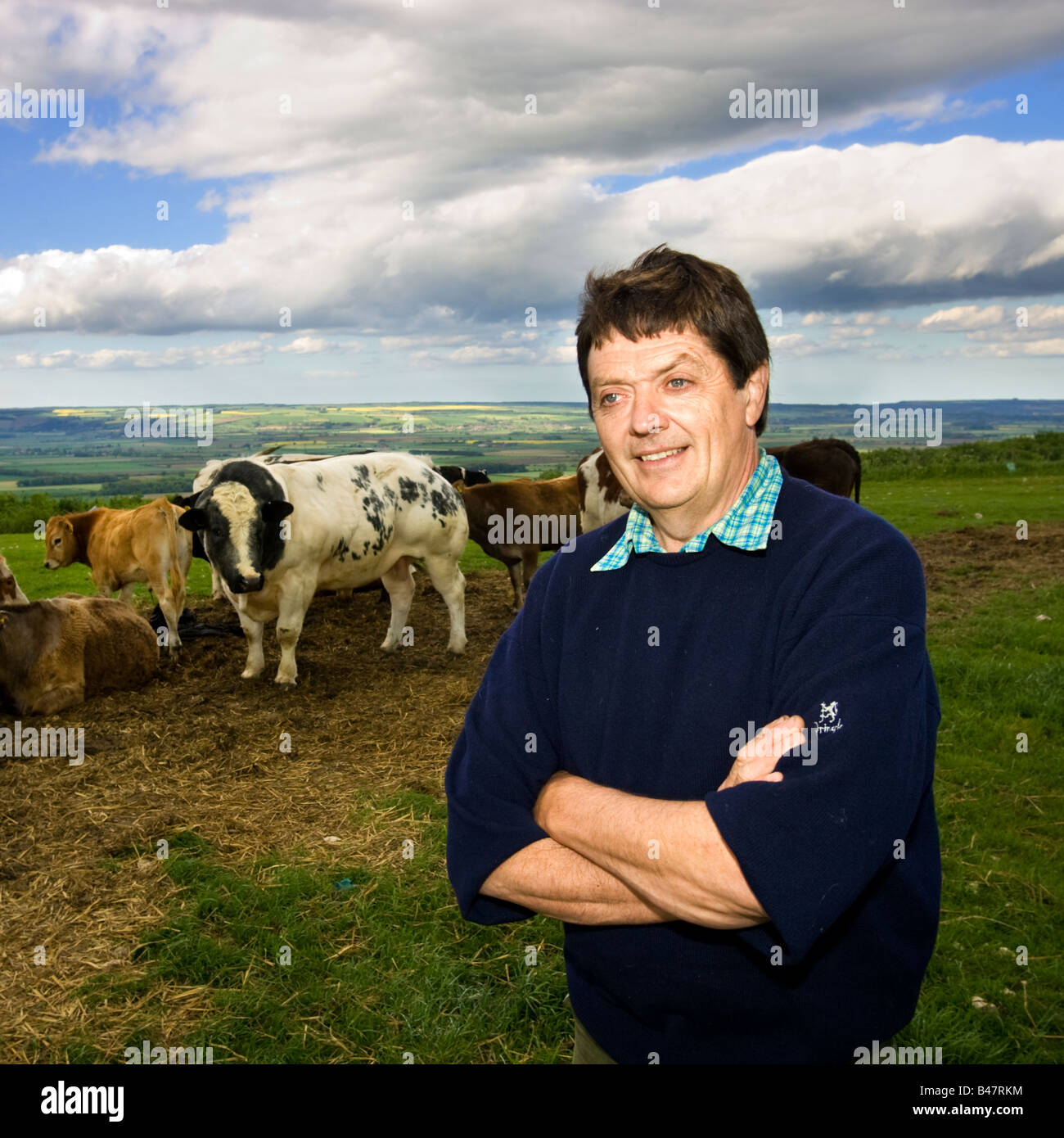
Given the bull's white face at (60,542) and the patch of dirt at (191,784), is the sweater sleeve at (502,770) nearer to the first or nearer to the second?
the patch of dirt at (191,784)

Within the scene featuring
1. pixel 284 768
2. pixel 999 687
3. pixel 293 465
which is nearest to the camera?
pixel 284 768

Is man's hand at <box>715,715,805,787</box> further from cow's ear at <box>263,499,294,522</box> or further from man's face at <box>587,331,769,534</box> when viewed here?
cow's ear at <box>263,499,294,522</box>

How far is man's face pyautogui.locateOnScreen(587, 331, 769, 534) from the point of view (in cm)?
212

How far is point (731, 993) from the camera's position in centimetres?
196

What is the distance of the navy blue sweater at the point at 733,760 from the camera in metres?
1.67

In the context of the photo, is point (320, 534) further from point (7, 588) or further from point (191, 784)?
point (7, 588)

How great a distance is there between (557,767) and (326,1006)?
2590 mm

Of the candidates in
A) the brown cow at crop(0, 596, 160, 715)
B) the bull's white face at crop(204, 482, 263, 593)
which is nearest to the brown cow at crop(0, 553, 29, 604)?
the brown cow at crop(0, 596, 160, 715)

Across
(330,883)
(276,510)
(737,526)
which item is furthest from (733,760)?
(276,510)

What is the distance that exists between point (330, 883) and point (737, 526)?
4.07m

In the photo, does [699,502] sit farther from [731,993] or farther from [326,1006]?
[326,1006]

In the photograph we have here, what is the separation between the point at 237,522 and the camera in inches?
347
